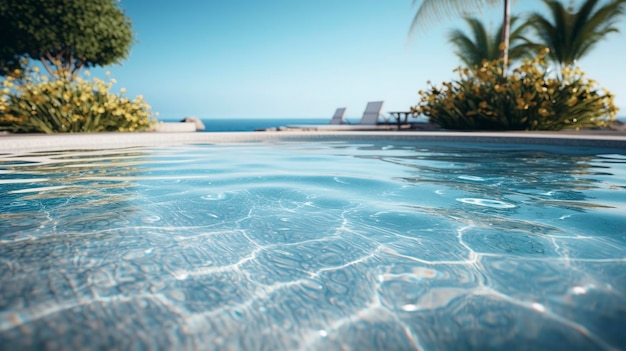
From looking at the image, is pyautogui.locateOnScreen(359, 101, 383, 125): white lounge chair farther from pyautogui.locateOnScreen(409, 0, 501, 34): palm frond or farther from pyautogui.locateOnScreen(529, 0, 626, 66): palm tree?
pyautogui.locateOnScreen(529, 0, 626, 66): palm tree

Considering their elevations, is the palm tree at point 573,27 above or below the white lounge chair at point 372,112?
above

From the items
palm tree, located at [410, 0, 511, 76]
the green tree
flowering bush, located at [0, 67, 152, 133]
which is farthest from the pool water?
the green tree

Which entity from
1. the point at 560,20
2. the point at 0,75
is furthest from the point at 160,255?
the point at 0,75

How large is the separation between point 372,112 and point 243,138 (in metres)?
8.75

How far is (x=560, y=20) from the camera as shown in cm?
1236

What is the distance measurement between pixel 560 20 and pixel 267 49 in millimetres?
24445

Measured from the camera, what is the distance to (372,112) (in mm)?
15164

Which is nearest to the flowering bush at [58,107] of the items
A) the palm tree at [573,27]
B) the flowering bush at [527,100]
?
the flowering bush at [527,100]

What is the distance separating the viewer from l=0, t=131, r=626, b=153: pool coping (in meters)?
5.43

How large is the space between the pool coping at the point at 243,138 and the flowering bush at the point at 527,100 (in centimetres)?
97

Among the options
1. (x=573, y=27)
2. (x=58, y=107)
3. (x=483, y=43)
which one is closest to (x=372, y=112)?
(x=483, y=43)

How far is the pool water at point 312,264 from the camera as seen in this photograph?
111 centimetres

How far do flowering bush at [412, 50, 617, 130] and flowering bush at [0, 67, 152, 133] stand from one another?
7.78 meters

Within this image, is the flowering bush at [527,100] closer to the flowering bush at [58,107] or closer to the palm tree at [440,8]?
the palm tree at [440,8]
